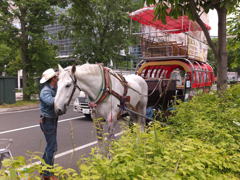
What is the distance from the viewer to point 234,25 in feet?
20.2

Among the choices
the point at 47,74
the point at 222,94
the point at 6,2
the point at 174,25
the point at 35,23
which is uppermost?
the point at 6,2

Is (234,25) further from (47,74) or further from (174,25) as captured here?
(47,74)

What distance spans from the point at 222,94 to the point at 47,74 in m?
3.18

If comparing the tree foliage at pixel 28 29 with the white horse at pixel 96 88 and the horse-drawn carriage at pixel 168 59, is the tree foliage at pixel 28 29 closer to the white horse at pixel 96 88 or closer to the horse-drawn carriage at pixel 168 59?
the horse-drawn carriage at pixel 168 59

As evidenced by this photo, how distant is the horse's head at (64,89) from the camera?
3.10 metres

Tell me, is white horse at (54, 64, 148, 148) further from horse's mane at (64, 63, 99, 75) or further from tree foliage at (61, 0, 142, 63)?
tree foliage at (61, 0, 142, 63)

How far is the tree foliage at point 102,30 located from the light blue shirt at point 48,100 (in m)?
15.2

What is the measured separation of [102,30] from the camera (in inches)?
757

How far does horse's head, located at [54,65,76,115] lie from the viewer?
3.10m

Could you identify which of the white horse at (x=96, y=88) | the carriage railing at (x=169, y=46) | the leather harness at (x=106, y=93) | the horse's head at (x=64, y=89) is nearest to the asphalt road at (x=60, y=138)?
the white horse at (x=96, y=88)

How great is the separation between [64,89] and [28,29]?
1271 centimetres

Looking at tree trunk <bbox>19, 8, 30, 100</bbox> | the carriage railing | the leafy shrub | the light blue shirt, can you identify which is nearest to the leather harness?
the light blue shirt

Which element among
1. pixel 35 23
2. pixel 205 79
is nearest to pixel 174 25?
pixel 205 79

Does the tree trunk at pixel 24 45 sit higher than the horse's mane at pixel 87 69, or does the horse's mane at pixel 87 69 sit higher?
the tree trunk at pixel 24 45
